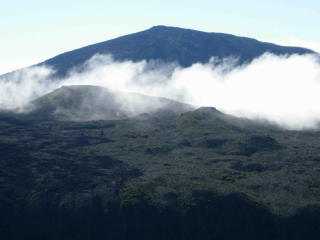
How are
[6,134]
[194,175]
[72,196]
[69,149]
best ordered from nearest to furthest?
1. [72,196]
2. [194,175]
3. [69,149]
4. [6,134]

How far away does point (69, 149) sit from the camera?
178125 mm

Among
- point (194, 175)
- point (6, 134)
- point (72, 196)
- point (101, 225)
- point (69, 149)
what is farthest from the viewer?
point (6, 134)

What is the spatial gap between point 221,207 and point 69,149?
6191 cm

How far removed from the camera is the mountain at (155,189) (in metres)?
125

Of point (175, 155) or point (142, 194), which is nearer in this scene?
point (142, 194)

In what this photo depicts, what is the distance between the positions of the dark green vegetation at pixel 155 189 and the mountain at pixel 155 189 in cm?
23

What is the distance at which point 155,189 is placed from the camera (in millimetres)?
140375

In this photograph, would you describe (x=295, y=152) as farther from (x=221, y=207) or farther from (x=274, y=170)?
(x=221, y=207)

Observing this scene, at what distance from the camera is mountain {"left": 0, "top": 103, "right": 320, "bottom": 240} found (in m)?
125

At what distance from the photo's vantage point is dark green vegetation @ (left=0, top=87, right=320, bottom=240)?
12481 centimetres

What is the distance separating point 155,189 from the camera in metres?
140

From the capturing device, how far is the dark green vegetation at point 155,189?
4914 inches

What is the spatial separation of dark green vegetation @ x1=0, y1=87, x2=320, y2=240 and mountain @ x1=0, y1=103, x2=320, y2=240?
0.23m

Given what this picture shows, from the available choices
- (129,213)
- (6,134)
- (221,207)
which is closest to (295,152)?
(221,207)
